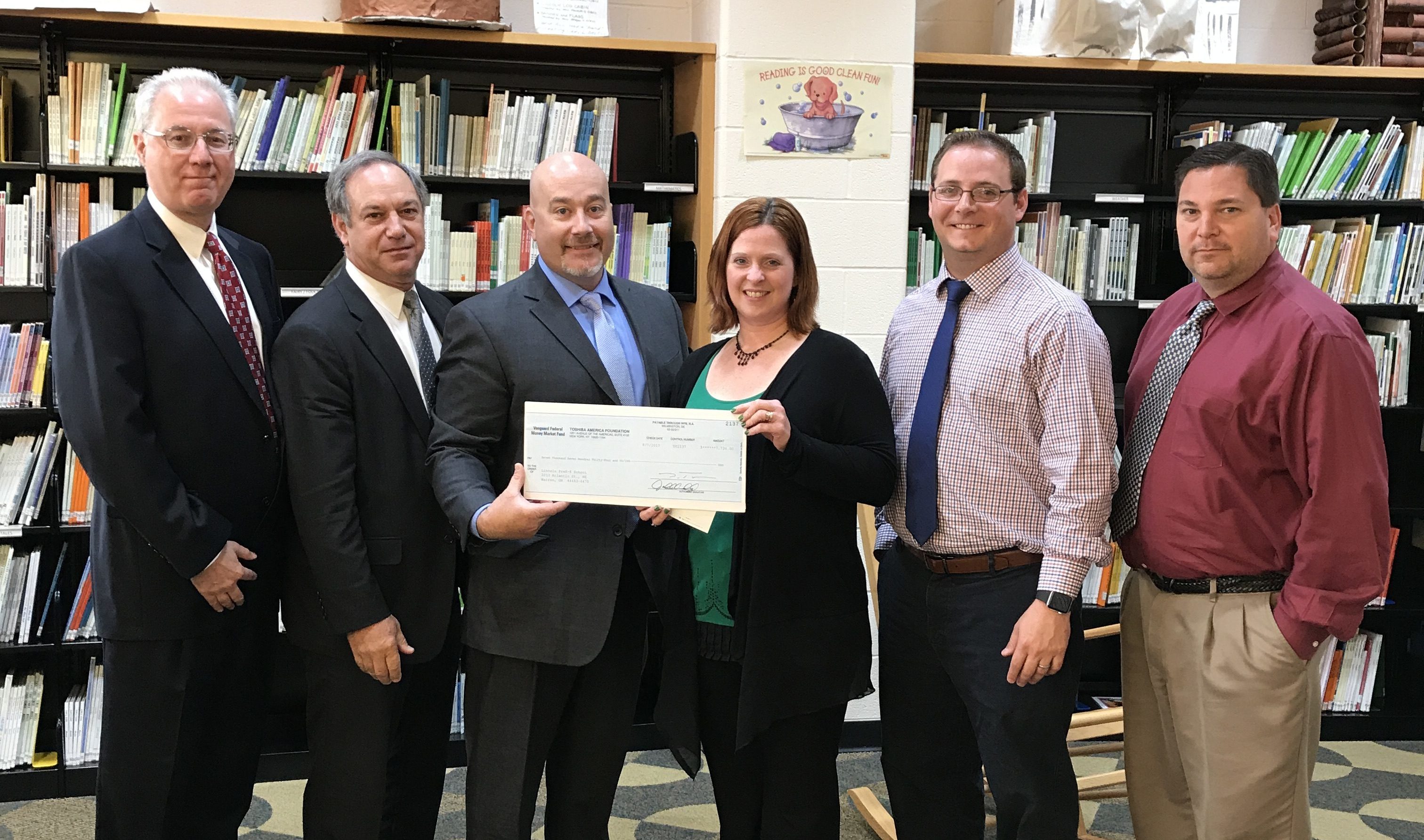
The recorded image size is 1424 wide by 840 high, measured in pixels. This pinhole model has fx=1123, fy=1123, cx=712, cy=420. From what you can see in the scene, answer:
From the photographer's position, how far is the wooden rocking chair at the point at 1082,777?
310 cm

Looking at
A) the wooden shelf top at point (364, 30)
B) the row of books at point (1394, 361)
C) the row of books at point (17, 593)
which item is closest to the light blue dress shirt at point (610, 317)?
the wooden shelf top at point (364, 30)

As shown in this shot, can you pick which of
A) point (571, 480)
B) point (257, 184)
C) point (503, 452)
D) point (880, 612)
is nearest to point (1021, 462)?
point (880, 612)

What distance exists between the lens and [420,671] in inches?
99.3

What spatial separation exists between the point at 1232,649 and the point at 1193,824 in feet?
1.53

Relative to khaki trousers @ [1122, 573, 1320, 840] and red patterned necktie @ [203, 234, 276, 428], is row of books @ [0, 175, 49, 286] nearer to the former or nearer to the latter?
red patterned necktie @ [203, 234, 276, 428]

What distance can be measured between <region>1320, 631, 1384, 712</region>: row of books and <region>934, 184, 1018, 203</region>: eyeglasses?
9.53 ft

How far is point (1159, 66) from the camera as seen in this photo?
3.90m

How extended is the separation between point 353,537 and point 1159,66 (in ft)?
10.4

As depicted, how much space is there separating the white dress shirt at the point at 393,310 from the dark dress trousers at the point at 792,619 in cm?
59

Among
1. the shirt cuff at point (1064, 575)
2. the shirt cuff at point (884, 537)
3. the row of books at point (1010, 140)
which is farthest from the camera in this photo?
the row of books at point (1010, 140)

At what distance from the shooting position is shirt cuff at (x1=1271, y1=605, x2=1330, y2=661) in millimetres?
2205

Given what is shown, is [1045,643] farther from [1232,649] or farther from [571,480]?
[571,480]

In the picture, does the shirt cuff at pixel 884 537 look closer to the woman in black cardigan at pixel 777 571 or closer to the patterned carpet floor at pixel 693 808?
the woman in black cardigan at pixel 777 571

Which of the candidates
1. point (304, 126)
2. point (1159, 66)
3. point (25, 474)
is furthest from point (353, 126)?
point (1159, 66)
